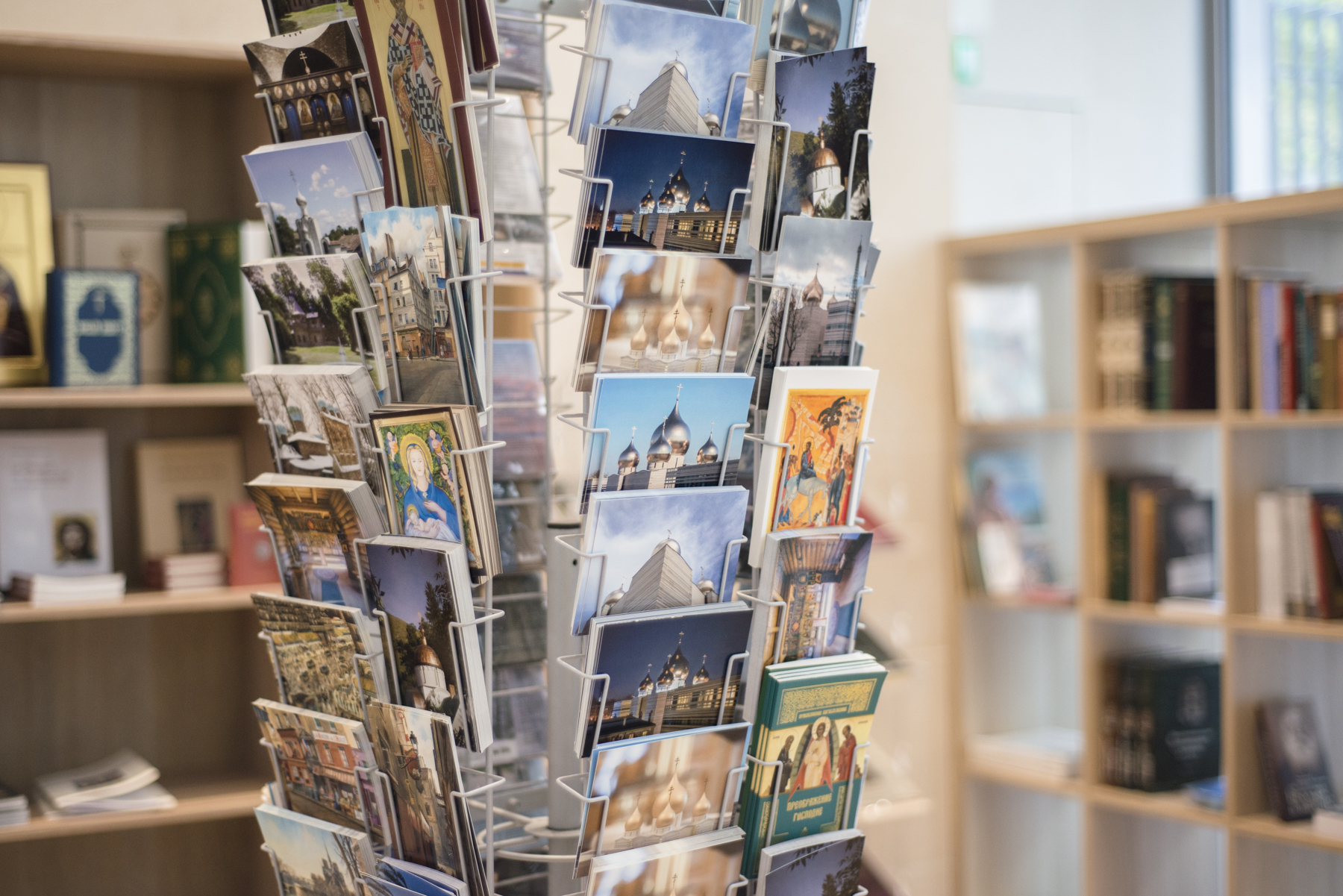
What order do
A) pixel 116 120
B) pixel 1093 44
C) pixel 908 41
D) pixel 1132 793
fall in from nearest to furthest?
pixel 116 120, pixel 1132 793, pixel 908 41, pixel 1093 44

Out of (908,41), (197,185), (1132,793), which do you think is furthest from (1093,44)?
(197,185)

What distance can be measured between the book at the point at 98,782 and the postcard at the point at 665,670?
133 cm

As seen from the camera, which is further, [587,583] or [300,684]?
[300,684]

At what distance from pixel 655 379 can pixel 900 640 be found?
2013 mm

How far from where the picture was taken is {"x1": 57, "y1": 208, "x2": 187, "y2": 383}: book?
2.16 meters

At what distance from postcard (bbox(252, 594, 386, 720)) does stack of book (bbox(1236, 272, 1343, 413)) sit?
1931mm

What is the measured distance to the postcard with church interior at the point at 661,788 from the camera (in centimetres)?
112

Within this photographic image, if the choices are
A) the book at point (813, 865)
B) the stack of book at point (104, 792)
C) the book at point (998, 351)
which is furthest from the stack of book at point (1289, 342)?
the stack of book at point (104, 792)

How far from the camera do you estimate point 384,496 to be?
3.94ft

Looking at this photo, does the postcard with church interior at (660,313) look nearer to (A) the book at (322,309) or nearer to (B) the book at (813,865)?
(A) the book at (322,309)

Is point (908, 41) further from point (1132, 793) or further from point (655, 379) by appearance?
point (655, 379)

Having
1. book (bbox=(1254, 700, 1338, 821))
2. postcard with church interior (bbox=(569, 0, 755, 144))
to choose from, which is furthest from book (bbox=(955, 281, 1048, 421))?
postcard with church interior (bbox=(569, 0, 755, 144))

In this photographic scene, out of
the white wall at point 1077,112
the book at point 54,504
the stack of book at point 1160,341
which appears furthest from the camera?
the white wall at point 1077,112

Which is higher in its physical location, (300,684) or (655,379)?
(655,379)
